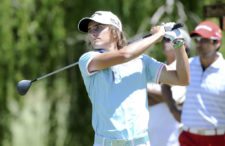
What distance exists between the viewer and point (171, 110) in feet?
24.4

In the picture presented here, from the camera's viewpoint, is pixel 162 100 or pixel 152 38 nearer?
pixel 152 38

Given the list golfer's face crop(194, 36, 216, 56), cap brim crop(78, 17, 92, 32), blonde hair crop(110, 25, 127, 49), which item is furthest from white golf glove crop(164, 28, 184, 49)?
golfer's face crop(194, 36, 216, 56)

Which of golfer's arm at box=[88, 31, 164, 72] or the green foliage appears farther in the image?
the green foliage

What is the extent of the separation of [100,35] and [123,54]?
279mm

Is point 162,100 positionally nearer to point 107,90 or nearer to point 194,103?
point 194,103

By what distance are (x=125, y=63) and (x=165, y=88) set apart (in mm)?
2211

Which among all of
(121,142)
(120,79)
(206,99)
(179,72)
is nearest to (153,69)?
(179,72)

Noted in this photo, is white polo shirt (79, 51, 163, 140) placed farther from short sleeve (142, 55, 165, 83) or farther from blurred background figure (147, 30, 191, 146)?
blurred background figure (147, 30, 191, 146)

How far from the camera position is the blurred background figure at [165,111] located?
24.4ft

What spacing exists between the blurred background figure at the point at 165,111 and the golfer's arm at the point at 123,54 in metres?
2.16

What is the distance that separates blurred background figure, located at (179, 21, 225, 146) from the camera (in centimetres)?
699

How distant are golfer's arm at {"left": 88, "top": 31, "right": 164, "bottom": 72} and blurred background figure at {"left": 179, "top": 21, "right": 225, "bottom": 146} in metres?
1.83

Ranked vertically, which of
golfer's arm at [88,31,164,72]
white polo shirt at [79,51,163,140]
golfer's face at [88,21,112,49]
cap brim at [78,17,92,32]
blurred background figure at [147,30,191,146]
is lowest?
blurred background figure at [147,30,191,146]

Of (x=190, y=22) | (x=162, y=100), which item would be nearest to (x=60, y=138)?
(x=190, y=22)
